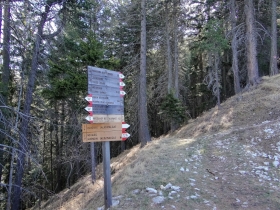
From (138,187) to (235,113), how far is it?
7106 millimetres

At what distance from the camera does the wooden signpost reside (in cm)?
457

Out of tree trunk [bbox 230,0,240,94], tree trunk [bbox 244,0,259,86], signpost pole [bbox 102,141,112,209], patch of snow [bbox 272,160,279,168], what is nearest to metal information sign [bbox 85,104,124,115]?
signpost pole [bbox 102,141,112,209]

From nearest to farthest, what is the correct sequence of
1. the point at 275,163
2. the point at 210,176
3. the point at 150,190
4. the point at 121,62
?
1. the point at 150,190
2. the point at 210,176
3. the point at 275,163
4. the point at 121,62

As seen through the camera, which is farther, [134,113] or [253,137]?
[134,113]

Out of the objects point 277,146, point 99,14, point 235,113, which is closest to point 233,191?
point 277,146

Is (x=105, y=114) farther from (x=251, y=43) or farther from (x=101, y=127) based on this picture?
(x=251, y=43)

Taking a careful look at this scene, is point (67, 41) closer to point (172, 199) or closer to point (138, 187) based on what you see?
point (138, 187)

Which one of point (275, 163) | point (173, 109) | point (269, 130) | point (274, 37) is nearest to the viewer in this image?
point (275, 163)

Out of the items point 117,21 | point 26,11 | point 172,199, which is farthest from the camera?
point 117,21

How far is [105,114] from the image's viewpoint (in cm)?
475

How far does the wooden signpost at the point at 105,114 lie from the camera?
4574mm

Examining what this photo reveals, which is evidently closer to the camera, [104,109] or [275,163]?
[104,109]

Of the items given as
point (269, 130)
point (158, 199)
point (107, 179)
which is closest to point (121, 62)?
point (269, 130)

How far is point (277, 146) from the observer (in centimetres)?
654
